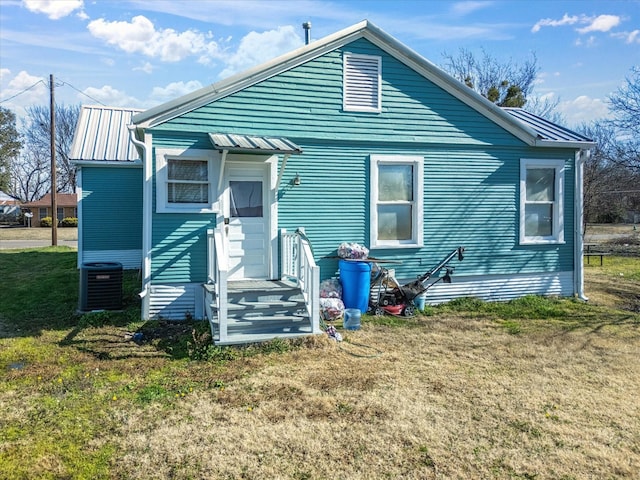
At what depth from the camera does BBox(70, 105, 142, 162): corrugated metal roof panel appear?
13664mm

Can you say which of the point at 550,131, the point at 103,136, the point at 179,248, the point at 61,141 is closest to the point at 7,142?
the point at 61,141

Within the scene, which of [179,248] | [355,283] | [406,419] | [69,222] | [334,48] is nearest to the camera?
[406,419]

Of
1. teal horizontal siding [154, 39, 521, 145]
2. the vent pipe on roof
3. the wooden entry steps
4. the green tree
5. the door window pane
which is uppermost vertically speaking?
the green tree

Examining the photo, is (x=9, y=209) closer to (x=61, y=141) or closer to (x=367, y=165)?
(x=61, y=141)

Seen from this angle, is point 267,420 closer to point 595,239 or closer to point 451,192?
point 451,192

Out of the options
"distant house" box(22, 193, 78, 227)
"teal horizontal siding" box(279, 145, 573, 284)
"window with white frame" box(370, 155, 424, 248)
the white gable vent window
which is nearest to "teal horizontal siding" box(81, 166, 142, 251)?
"teal horizontal siding" box(279, 145, 573, 284)

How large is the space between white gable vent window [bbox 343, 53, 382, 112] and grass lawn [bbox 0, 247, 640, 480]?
12.5 feet

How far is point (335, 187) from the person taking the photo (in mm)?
8828

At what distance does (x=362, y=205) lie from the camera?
8992 millimetres

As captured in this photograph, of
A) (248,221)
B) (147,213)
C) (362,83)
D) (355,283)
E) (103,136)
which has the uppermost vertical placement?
(103,136)

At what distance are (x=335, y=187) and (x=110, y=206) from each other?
790 cm

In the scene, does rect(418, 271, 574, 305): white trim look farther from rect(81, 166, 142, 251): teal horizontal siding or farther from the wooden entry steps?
rect(81, 166, 142, 251): teal horizontal siding

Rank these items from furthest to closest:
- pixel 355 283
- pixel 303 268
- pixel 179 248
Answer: pixel 355 283
pixel 179 248
pixel 303 268

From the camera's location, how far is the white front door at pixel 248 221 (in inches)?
326
